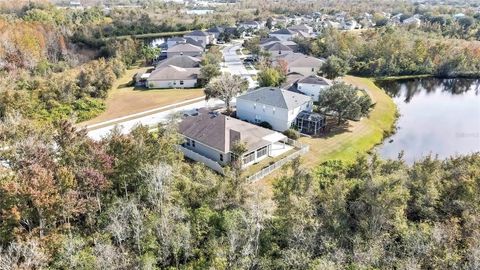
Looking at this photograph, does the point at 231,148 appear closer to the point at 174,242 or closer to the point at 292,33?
the point at 174,242

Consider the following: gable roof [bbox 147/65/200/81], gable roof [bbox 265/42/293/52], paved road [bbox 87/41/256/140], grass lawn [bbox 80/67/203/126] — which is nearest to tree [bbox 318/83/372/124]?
paved road [bbox 87/41/256/140]

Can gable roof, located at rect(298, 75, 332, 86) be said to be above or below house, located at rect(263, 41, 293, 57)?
below

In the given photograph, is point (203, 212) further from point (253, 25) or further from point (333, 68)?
point (253, 25)

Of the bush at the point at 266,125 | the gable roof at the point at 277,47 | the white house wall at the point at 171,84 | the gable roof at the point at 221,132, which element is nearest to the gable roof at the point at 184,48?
the gable roof at the point at 277,47

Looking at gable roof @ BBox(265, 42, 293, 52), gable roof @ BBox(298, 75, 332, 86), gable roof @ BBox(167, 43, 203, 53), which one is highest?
gable roof @ BBox(265, 42, 293, 52)

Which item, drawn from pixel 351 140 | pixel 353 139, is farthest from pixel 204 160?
pixel 353 139

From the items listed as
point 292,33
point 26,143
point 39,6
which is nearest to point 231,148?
point 26,143

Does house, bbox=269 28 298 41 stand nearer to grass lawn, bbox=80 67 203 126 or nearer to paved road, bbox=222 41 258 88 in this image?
paved road, bbox=222 41 258 88
